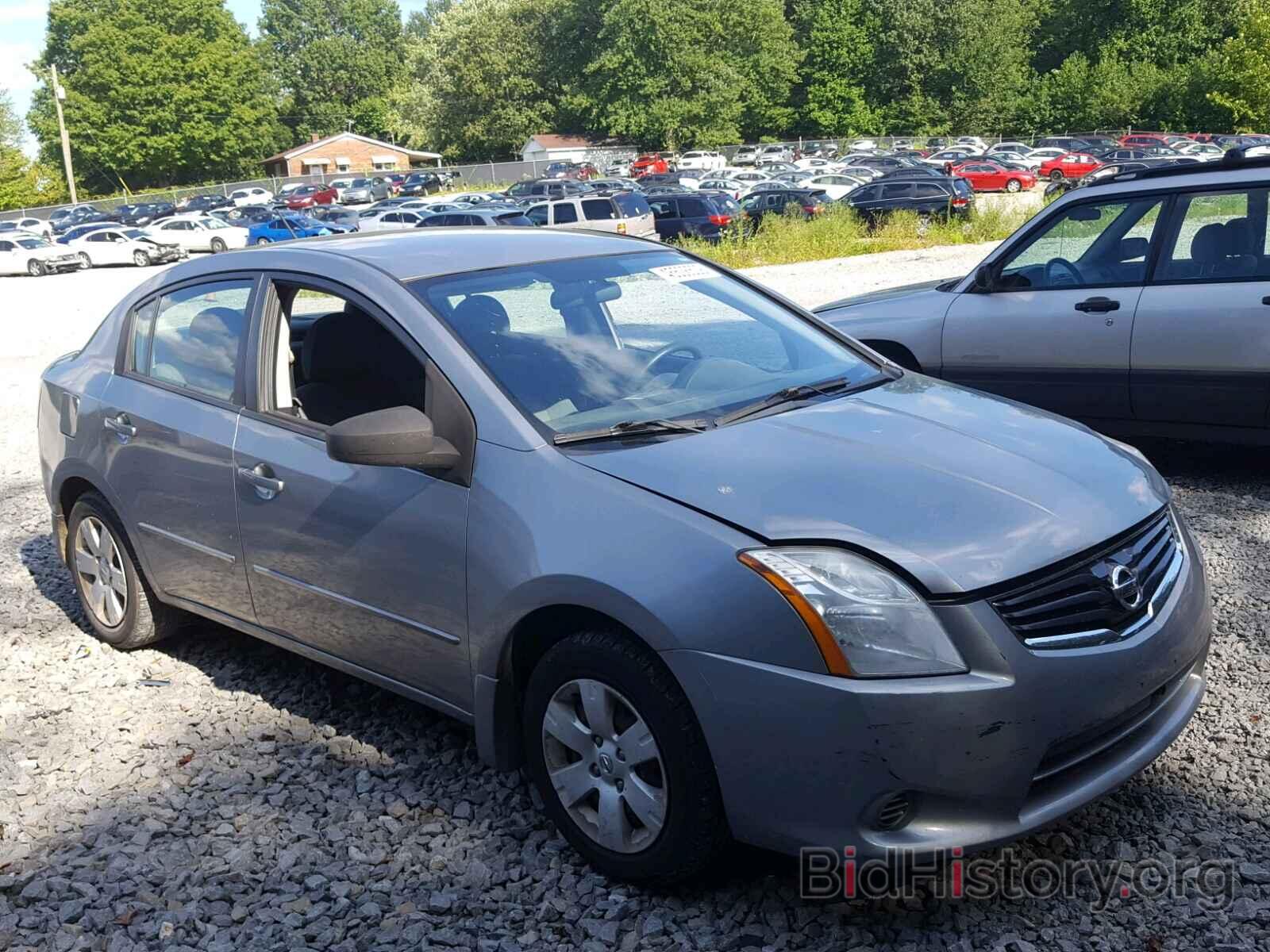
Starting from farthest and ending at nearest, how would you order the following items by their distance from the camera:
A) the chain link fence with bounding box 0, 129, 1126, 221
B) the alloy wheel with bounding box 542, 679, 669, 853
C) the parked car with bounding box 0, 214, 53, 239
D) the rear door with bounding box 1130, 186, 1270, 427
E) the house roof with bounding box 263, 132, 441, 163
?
the house roof with bounding box 263, 132, 441, 163 → the chain link fence with bounding box 0, 129, 1126, 221 → the parked car with bounding box 0, 214, 53, 239 → the rear door with bounding box 1130, 186, 1270, 427 → the alloy wheel with bounding box 542, 679, 669, 853

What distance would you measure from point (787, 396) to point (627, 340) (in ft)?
2.02

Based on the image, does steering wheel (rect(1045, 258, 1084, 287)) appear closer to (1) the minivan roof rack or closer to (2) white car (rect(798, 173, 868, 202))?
(1) the minivan roof rack

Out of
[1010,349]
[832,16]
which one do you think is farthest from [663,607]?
[832,16]

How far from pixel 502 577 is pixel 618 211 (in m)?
25.4

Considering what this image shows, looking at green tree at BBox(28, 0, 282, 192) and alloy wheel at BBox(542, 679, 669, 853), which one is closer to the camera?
alloy wheel at BBox(542, 679, 669, 853)

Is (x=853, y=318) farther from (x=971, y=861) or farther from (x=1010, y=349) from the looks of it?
(x=971, y=861)

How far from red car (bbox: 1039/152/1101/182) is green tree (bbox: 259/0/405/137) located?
83758mm

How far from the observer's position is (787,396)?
12.6 feet

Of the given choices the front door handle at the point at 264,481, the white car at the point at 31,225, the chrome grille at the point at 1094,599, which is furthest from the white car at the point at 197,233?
the chrome grille at the point at 1094,599

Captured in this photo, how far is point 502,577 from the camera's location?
3301mm

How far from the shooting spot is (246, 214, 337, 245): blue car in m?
39.1

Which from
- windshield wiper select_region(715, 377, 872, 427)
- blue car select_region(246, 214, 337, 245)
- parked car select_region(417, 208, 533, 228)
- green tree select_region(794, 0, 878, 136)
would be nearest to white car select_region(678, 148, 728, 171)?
green tree select_region(794, 0, 878, 136)

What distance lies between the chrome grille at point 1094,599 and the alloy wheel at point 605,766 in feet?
3.10

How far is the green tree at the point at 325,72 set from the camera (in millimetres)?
119375
